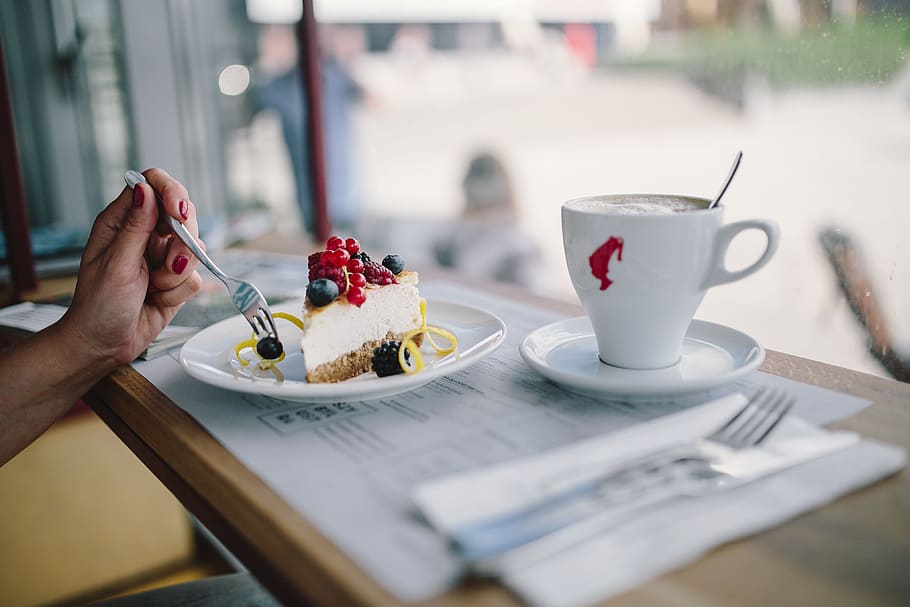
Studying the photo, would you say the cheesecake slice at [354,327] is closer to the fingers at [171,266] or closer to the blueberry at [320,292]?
the blueberry at [320,292]

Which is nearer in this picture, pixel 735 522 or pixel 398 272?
pixel 735 522

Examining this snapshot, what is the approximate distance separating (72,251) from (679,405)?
126 centimetres

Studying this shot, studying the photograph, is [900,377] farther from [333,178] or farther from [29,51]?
[333,178]

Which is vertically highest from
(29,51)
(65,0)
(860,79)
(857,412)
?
(65,0)

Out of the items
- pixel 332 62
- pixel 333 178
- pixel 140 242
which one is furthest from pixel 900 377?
pixel 332 62

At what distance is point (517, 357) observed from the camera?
76cm

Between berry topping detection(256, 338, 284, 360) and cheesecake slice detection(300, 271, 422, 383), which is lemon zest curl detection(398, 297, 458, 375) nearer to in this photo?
cheesecake slice detection(300, 271, 422, 383)

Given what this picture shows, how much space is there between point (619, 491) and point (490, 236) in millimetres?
2464

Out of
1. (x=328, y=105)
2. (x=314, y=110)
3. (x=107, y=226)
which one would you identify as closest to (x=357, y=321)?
(x=107, y=226)

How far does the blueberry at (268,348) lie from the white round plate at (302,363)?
19 mm

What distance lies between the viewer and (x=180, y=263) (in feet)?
2.85

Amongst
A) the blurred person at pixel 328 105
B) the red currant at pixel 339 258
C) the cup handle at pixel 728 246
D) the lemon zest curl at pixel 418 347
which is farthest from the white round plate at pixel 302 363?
the blurred person at pixel 328 105

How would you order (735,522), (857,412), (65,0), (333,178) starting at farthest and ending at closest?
(333,178)
(65,0)
(857,412)
(735,522)

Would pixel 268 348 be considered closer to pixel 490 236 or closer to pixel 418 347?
pixel 418 347
